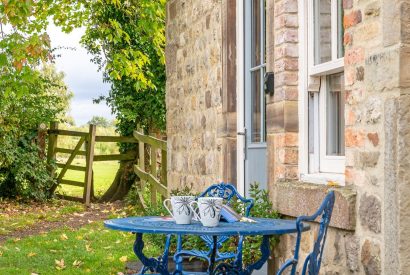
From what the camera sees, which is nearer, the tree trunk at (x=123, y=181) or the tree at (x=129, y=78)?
the tree at (x=129, y=78)

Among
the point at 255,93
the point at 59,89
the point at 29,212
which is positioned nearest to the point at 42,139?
the point at 29,212

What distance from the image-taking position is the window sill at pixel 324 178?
4847 mm

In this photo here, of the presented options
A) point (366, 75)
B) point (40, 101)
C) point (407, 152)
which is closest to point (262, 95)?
point (366, 75)

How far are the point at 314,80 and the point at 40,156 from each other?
1112 centimetres

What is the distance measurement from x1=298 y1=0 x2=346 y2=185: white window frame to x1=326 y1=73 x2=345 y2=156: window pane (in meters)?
0.03

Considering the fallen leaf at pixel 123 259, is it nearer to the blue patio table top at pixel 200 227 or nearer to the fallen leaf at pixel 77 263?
the fallen leaf at pixel 77 263

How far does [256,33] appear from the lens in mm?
6625

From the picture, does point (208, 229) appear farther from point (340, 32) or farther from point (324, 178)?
point (340, 32)

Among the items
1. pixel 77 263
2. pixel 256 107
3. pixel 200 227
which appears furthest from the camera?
pixel 77 263

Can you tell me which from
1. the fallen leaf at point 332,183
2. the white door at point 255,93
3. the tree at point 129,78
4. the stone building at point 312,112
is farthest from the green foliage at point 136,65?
the fallen leaf at point 332,183

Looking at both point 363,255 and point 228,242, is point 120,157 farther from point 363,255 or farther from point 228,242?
point 363,255

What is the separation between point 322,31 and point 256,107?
56.7 inches

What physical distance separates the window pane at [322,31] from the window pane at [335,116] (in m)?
0.17

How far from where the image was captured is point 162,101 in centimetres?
1530
